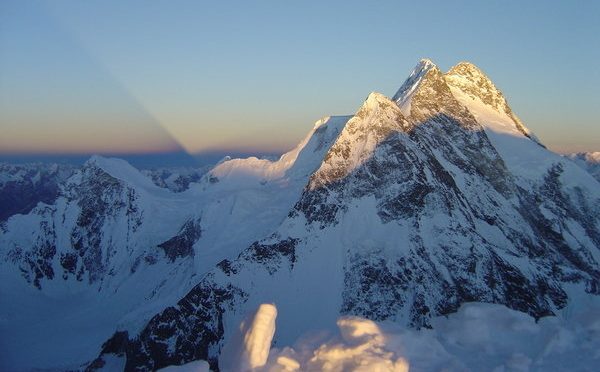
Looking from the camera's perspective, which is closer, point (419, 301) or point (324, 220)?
point (419, 301)

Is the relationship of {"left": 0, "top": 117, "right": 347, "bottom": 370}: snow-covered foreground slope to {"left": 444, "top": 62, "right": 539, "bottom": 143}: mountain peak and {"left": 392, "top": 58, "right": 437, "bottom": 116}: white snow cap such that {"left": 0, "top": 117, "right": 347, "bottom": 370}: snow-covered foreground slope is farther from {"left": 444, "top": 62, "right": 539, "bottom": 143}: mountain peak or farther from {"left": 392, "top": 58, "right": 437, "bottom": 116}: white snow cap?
{"left": 444, "top": 62, "right": 539, "bottom": 143}: mountain peak

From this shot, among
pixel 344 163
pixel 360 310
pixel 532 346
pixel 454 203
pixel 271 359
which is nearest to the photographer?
pixel 271 359

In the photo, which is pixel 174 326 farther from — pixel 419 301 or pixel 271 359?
pixel 271 359

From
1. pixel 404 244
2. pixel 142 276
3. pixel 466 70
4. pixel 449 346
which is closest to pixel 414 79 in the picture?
pixel 466 70

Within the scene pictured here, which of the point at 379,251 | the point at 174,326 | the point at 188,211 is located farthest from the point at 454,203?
the point at 188,211

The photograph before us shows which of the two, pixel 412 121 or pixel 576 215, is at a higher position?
pixel 412 121

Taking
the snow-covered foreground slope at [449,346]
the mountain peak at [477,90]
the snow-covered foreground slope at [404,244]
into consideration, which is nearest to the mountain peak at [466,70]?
the mountain peak at [477,90]

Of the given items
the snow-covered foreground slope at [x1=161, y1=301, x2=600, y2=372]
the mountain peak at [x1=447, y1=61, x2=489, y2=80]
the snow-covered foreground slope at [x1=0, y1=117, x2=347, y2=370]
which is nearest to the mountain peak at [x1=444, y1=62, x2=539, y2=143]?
the mountain peak at [x1=447, y1=61, x2=489, y2=80]

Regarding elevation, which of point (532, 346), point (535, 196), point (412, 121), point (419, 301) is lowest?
point (419, 301)
